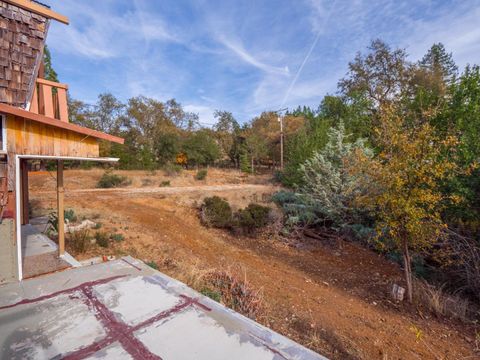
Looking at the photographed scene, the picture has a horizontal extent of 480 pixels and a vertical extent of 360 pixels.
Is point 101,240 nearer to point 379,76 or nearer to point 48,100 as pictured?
point 48,100

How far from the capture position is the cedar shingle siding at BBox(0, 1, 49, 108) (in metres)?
3.69

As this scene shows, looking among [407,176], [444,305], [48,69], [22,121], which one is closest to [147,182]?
[48,69]

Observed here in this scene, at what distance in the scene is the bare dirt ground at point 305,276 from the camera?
3.62m

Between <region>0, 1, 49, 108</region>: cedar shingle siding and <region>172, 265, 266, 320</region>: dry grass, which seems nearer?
<region>0, 1, 49, 108</region>: cedar shingle siding

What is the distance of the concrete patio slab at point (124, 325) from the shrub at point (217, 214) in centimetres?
601

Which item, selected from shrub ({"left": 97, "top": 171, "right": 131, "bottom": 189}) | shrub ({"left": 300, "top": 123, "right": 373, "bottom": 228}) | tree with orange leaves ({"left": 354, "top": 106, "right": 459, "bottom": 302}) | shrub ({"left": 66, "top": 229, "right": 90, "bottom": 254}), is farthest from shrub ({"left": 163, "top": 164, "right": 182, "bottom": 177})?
tree with orange leaves ({"left": 354, "top": 106, "right": 459, "bottom": 302})

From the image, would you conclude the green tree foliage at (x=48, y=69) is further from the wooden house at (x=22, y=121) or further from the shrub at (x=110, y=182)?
the wooden house at (x=22, y=121)

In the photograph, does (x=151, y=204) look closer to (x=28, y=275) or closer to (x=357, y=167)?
(x=28, y=275)

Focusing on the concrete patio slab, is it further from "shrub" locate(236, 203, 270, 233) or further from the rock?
"shrub" locate(236, 203, 270, 233)

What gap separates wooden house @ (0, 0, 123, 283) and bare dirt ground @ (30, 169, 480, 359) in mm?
2517

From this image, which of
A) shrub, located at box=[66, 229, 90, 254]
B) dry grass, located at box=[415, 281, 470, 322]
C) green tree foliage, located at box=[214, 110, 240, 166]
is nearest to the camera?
dry grass, located at box=[415, 281, 470, 322]

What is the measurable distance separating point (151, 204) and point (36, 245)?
21.7 feet

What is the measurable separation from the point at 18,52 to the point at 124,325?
13.7 ft

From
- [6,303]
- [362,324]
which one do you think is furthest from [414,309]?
[6,303]
